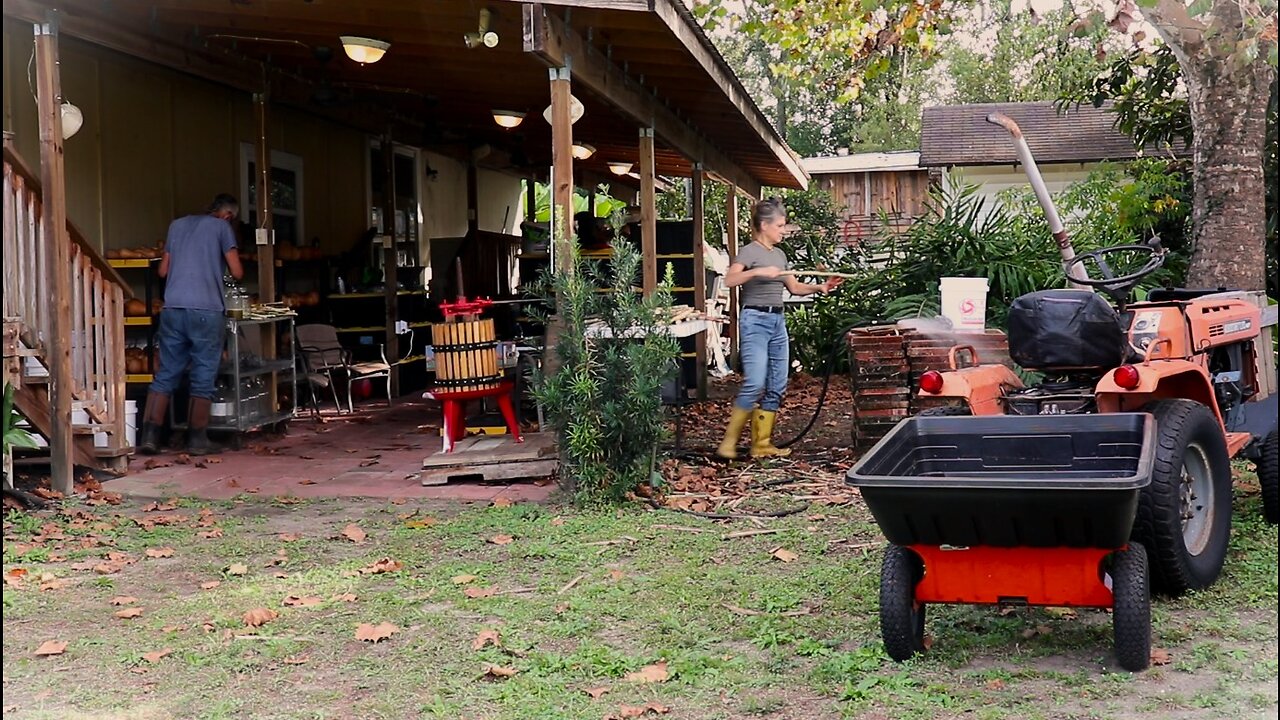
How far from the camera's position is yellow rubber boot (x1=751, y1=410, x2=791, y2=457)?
8938 millimetres

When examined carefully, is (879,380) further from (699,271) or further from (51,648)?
(51,648)

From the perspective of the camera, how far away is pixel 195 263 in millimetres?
9281

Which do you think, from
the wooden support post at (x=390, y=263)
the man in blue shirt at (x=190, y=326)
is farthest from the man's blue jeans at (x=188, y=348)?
the wooden support post at (x=390, y=263)

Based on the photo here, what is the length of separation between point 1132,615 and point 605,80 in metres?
5.91

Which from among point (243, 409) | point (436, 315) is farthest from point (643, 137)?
point (436, 315)

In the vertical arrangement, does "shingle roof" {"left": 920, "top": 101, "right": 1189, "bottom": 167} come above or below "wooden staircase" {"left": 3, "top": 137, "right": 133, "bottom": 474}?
above

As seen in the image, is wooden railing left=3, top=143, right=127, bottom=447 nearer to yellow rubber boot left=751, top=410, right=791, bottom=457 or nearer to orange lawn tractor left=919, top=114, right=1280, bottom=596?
yellow rubber boot left=751, top=410, right=791, bottom=457

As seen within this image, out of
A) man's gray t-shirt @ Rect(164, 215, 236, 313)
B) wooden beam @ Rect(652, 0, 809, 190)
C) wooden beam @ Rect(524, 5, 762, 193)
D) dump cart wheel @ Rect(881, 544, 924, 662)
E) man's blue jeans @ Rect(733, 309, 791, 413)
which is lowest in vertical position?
dump cart wheel @ Rect(881, 544, 924, 662)

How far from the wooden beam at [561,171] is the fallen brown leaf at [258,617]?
2.99m

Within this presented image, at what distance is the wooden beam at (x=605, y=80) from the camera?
23.9 ft

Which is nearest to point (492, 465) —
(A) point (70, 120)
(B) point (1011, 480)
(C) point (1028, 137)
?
(A) point (70, 120)

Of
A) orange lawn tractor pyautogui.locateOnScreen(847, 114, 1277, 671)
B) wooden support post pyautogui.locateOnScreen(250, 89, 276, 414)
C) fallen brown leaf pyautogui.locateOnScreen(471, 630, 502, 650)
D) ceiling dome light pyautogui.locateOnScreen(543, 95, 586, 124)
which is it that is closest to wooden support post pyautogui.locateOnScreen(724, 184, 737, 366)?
wooden support post pyautogui.locateOnScreen(250, 89, 276, 414)

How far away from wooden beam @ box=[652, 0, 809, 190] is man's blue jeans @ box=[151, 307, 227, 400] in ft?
13.0

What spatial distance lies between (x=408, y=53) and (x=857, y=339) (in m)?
4.30
